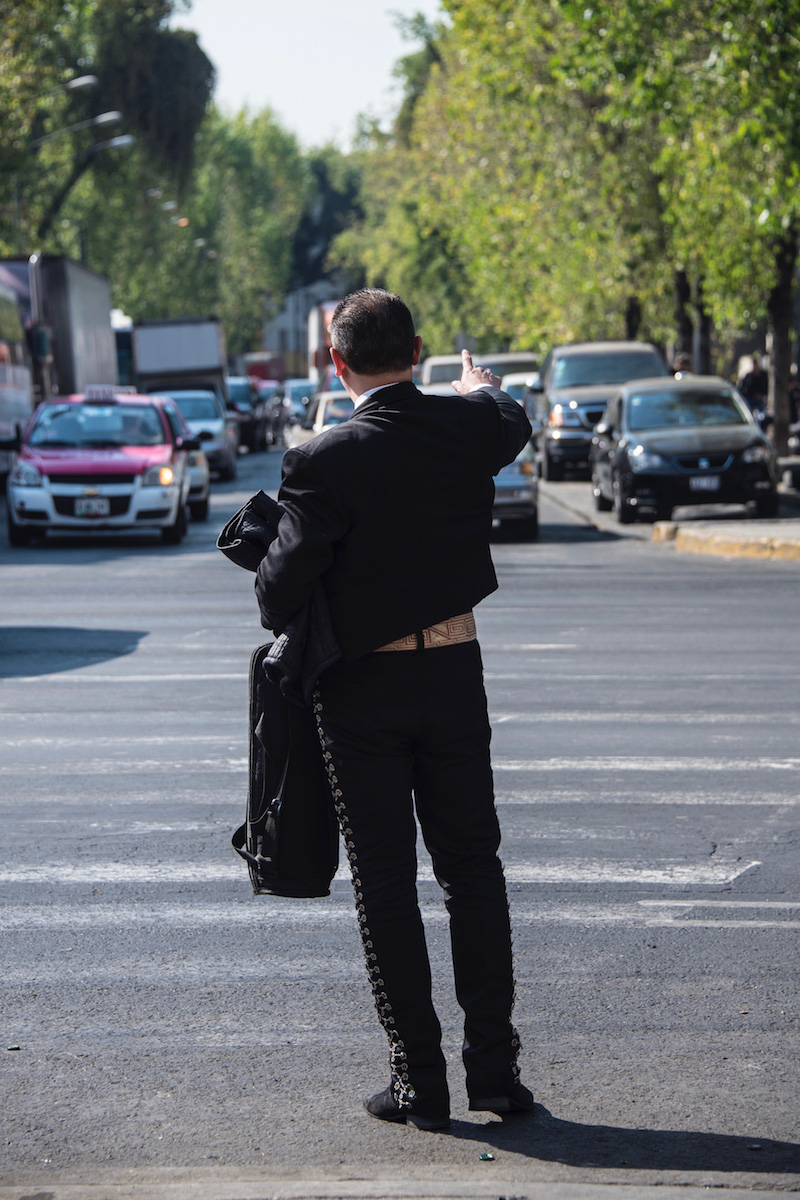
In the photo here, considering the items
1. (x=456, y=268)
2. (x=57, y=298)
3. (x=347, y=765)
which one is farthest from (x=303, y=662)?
(x=456, y=268)

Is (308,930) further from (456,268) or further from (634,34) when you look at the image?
(456,268)

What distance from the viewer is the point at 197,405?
112 ft

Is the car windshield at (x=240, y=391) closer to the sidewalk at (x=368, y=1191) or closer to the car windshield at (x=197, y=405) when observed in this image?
the car windshield at (x=197, y=405)

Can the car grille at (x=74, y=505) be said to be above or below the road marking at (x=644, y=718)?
above

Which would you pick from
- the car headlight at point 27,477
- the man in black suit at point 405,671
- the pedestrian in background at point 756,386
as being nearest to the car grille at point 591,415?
the pedestrian in background at point 756,386

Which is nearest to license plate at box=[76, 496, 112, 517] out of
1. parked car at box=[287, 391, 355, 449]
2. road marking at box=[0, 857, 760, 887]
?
parked car at box=[287, 391, 355, 449]

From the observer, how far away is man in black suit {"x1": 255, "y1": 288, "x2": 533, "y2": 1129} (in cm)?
373

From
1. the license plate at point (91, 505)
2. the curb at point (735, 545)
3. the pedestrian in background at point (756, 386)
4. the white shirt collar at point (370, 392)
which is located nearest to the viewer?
the white shirt collar at point (370, 392)

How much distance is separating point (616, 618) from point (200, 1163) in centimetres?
992

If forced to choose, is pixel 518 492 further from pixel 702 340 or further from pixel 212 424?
pixel 702 340

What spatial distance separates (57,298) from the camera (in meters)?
37.1

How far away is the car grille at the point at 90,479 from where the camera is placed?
65.5ft

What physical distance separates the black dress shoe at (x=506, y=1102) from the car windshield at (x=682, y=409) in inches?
766

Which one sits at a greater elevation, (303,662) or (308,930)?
(303,662)
